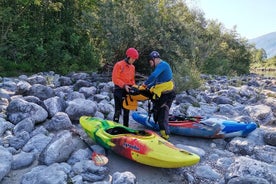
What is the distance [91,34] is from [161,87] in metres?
7.27

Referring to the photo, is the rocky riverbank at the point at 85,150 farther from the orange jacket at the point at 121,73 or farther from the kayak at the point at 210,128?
the orange jacket at the point at 121,73

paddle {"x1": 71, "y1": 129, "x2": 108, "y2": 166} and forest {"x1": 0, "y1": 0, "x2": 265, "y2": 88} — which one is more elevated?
forest {"x1": 0, "y1": 0, "x2": 265, "y2": 88}

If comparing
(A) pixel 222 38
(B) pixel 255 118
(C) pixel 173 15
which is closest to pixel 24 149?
(B) pixel 255 118

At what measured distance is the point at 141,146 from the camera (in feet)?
14.6

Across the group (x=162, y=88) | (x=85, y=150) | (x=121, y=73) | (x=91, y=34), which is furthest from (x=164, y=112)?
(x=91, y=34)

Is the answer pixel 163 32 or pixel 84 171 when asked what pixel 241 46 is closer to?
pixel 163 32

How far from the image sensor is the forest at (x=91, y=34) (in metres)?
10.9

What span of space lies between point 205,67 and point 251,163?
56.1ft

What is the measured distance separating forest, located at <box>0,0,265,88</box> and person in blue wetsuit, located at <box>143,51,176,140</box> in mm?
4298

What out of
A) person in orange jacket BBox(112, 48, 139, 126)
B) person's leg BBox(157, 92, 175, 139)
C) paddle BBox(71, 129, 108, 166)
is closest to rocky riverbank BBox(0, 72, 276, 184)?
paddle BBox(71, 129, 108, 166)

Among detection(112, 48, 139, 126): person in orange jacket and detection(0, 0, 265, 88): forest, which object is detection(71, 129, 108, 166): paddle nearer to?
detection(112, 48, 139, 126): person in orange jacket

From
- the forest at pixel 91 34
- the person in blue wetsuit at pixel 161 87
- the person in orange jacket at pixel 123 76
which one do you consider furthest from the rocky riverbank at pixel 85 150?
the forest at pixel 91 34

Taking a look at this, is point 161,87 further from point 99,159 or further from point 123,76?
point 99,159

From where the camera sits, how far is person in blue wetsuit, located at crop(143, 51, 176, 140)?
215 inches
